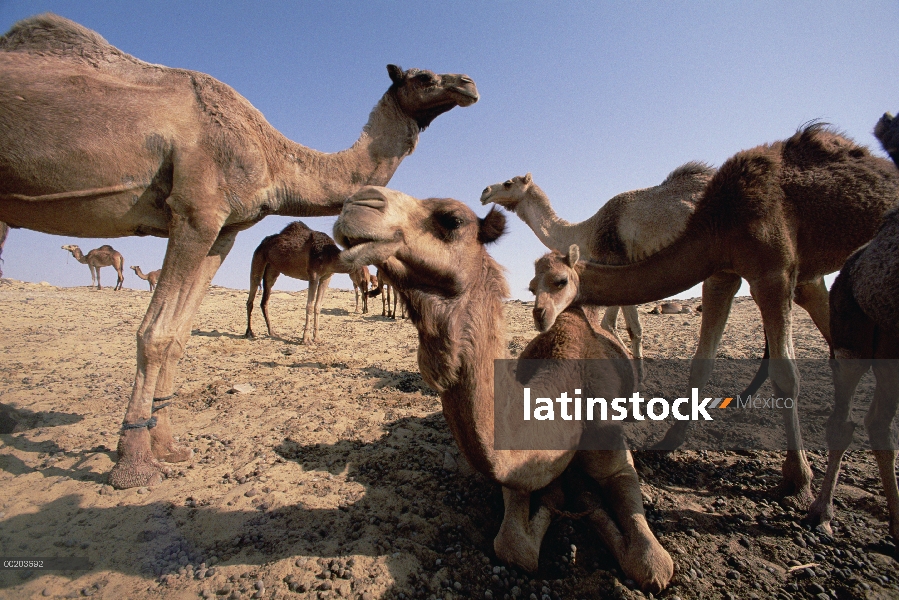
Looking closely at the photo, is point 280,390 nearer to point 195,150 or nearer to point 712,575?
point 195,150

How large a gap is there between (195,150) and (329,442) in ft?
9.07

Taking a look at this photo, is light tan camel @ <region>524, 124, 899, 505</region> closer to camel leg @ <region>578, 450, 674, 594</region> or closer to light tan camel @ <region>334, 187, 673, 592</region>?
camel leg @ <region>578, 450, 674, 594</region>

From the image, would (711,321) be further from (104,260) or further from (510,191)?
(104,260)

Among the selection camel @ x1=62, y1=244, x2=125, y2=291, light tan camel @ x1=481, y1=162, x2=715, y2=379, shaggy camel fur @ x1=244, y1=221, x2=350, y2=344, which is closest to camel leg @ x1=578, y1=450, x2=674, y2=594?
light tan camel @ x1=481, y1=162, x2=715, y2=379

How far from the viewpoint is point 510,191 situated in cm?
949

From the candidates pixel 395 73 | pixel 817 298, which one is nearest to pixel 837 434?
pixel 817 298

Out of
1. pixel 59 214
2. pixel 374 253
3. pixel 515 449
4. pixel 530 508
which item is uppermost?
pixel 59 214

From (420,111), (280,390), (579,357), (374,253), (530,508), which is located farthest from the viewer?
(280,390)

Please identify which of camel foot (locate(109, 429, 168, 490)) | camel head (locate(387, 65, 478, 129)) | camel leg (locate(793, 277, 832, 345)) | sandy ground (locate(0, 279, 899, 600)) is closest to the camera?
sandy ground (locate(0, 279, 899, 600))

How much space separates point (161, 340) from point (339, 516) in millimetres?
1952

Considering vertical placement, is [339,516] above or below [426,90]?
below

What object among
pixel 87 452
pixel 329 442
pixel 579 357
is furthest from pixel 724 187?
pixel 87 452

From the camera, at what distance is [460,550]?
2.55m

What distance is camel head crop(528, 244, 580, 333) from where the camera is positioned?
3602mm
